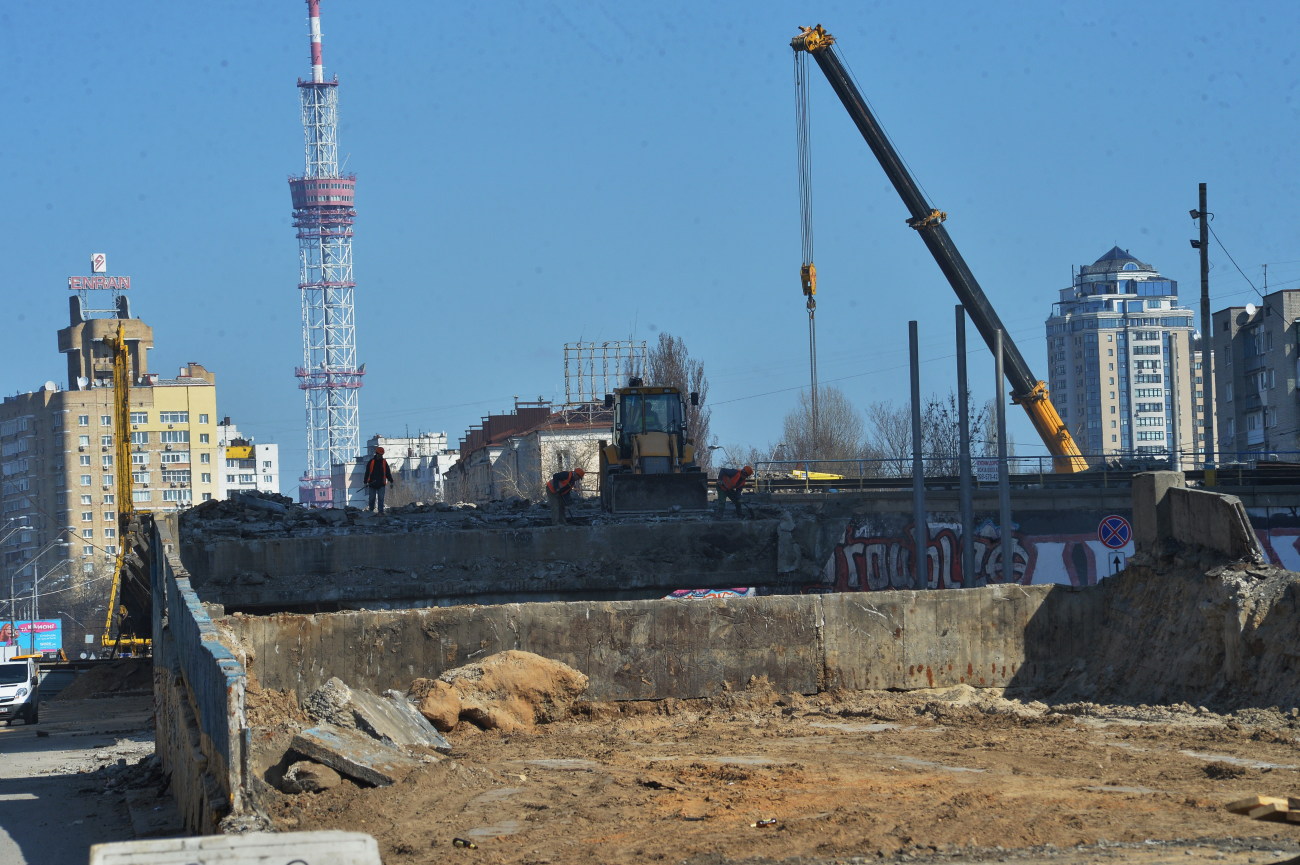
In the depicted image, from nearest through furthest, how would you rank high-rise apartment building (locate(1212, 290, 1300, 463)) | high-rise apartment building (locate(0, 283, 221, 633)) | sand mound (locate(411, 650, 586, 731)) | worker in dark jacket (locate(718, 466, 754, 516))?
sand mound (locate(411, 650, 586, 731))
worker in dark jacket (locate(718, 466, 754, 516))
high-rise apartment building (locate(1212, 290, 1300, 463))
high-rise apartment building (locate(0, 283, 221, 633))

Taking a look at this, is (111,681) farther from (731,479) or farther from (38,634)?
(38,634)

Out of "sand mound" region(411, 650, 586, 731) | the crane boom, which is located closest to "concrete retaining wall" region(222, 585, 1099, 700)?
"sand mound" region(411, 650, 586, 731)

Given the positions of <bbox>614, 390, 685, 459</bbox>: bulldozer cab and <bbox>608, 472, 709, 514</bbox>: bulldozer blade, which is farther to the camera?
<bbox>614, 390, 685, 459</bbox>: bulldozer cab

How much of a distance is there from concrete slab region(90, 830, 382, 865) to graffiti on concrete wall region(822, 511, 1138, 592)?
24772 mm

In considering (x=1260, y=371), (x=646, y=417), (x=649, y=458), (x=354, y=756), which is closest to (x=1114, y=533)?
(x=649, y=458)

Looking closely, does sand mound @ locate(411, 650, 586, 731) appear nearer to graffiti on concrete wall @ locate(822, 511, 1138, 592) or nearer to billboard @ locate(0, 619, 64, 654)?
graffiti on concrete wall @ locate(822, 511, 1138, 592)

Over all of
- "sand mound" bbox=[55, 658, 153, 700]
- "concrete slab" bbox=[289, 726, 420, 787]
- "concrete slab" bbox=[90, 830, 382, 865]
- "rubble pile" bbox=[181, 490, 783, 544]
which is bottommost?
"sand mound" bbox=[55, 658, 153, 700]

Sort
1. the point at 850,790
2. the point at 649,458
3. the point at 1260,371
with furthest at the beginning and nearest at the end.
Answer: the point at 1260,371 → the point at 649,458 → the point at 850,790

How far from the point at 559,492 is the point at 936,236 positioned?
1198 cm

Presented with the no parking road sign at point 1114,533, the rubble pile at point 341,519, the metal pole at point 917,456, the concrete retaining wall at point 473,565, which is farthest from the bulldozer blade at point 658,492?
the no parking road sign at point 1114,533

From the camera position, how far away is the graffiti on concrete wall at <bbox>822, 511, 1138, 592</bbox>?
3136 cm

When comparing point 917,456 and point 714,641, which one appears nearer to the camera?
point 714,641

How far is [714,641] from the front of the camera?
1559 centimetres

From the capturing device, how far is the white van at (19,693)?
27130 millimetres
